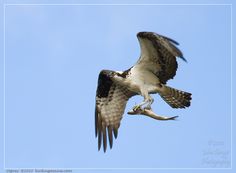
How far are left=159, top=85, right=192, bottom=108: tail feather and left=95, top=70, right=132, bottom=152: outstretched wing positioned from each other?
1.10 m

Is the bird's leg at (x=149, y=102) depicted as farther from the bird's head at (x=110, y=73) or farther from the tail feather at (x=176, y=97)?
the bird's head at (x=110, y=73)

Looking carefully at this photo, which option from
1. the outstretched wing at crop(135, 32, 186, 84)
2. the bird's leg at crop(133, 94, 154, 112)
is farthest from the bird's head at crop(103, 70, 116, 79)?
the bird's leg at crop(133, 94, 154, 112)

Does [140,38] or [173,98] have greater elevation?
[140,38]

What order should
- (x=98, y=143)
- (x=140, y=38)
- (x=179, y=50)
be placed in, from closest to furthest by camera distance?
(x=179, y=50)
(x=140, y=38)
(x=98, y=143)

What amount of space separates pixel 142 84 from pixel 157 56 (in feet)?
2.17

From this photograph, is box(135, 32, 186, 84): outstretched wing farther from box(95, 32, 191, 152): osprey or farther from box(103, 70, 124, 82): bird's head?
box(103, 70, 124, 82): bird's head

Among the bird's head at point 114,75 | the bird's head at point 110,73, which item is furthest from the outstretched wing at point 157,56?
the bird's head at point 110,73

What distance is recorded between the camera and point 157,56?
16.3 metres

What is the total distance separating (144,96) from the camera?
16188 mm

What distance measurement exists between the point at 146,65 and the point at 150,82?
36 cm

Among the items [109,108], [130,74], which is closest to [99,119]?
[109,108]

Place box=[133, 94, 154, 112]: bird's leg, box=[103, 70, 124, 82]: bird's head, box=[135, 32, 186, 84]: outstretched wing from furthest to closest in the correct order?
1. box=[103, 70, 124, 82]: bird's head
2. box=[135, 32, 186, 84]: outstretched wing
3. box=[133, 94, 154, 112]: bird's leg

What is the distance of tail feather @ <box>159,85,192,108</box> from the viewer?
650 inches

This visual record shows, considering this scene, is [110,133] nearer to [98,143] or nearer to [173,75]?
[98,143]
